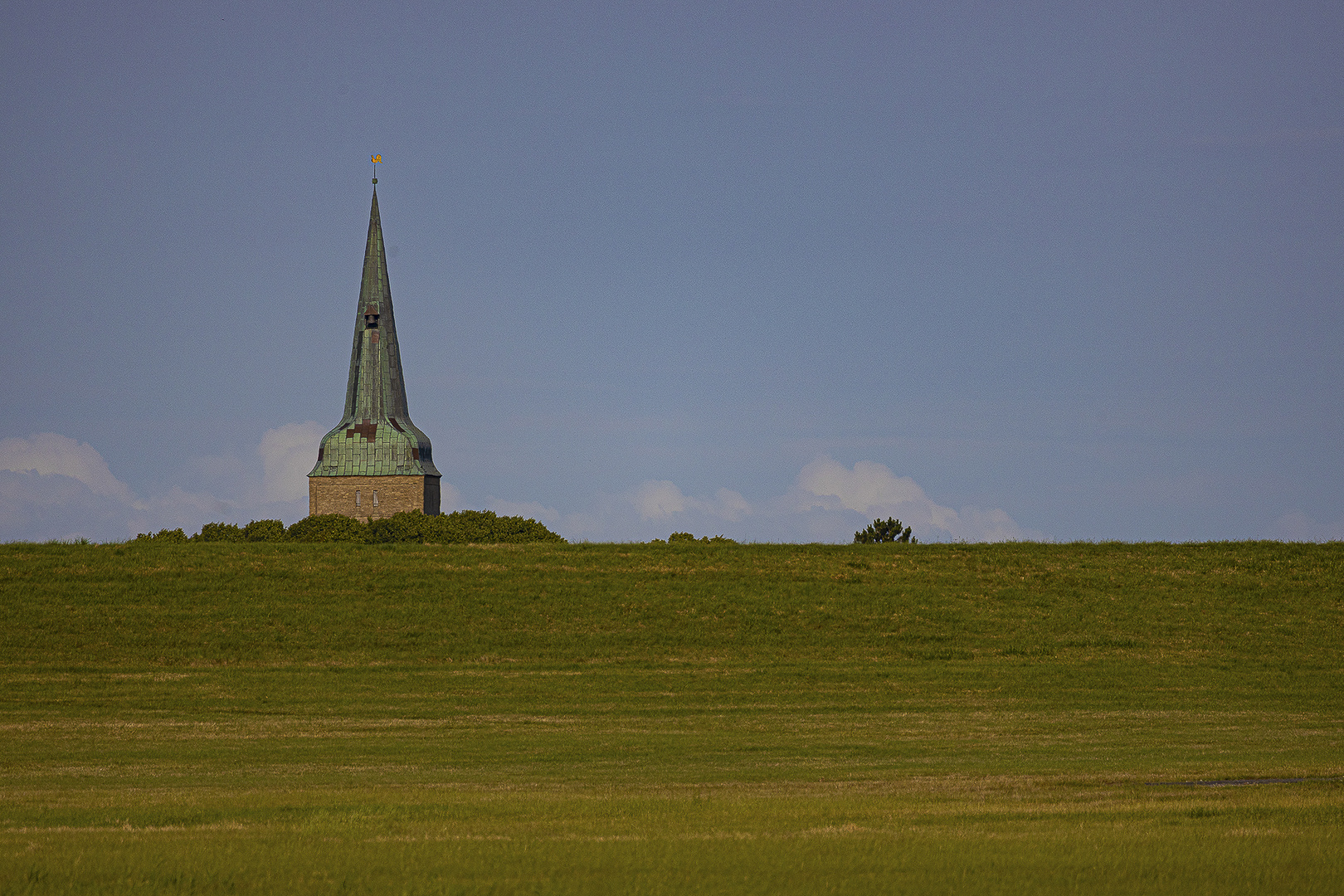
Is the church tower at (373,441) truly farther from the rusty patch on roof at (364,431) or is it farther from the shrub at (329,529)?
the shrub at (329,529)

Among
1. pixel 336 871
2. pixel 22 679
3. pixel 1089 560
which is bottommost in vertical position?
pixel 336 871

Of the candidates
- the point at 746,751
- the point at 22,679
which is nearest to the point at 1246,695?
the point at 746,751

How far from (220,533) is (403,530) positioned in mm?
13439

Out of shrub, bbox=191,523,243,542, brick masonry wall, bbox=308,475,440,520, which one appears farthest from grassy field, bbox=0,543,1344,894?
brick masonry wall, bbox=308,475,440,520

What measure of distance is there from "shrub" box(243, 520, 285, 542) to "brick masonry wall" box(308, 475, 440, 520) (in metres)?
34.9

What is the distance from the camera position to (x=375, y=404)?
12156 centimetres

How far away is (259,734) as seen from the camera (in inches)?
842

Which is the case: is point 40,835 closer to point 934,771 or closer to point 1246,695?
point 934,771

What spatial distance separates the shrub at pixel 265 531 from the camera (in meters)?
80.6

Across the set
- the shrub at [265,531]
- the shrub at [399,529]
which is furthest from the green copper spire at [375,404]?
the shrub at [265,531]

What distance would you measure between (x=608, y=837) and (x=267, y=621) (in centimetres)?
2337

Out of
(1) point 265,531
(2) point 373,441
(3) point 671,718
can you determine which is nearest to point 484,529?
(1) point 265,531

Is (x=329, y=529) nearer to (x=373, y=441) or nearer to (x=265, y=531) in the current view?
(x=265, y=531)

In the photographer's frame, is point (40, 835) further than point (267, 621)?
No
